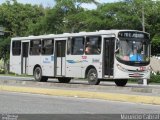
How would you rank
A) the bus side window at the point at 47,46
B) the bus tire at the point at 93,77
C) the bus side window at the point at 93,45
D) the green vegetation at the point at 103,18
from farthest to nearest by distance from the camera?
the green vegetation at the point at 103,18 → the bus side window at the point at 47,46 → the bus side window at the point at 93,45 → the bus tire at the point at 93,77

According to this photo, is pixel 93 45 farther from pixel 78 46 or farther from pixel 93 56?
pixel 78 46

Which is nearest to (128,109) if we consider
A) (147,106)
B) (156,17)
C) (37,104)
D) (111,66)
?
(147,106)

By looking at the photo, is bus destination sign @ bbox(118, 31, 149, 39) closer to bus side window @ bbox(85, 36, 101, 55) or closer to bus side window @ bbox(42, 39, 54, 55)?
bus side window @ bbox(85, 36, 101, 55)

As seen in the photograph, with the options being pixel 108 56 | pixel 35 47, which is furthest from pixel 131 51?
pixel 35 47

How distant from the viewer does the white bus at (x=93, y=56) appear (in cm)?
2675

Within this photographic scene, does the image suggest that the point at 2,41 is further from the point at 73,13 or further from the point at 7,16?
the point at 73,13

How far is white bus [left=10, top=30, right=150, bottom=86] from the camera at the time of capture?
26.8 m

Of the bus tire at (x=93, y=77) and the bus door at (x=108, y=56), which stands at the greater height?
the bus door at (x=108, y=56)

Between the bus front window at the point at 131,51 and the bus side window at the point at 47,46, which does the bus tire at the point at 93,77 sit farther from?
the bus side window at the point at 47,46

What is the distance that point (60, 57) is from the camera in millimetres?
30688

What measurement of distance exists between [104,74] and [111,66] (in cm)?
58

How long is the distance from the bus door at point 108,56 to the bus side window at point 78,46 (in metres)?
2.01

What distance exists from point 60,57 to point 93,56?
139 inches

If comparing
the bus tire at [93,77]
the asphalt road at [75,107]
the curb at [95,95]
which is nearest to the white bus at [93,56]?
the bus tire at [93,77]
